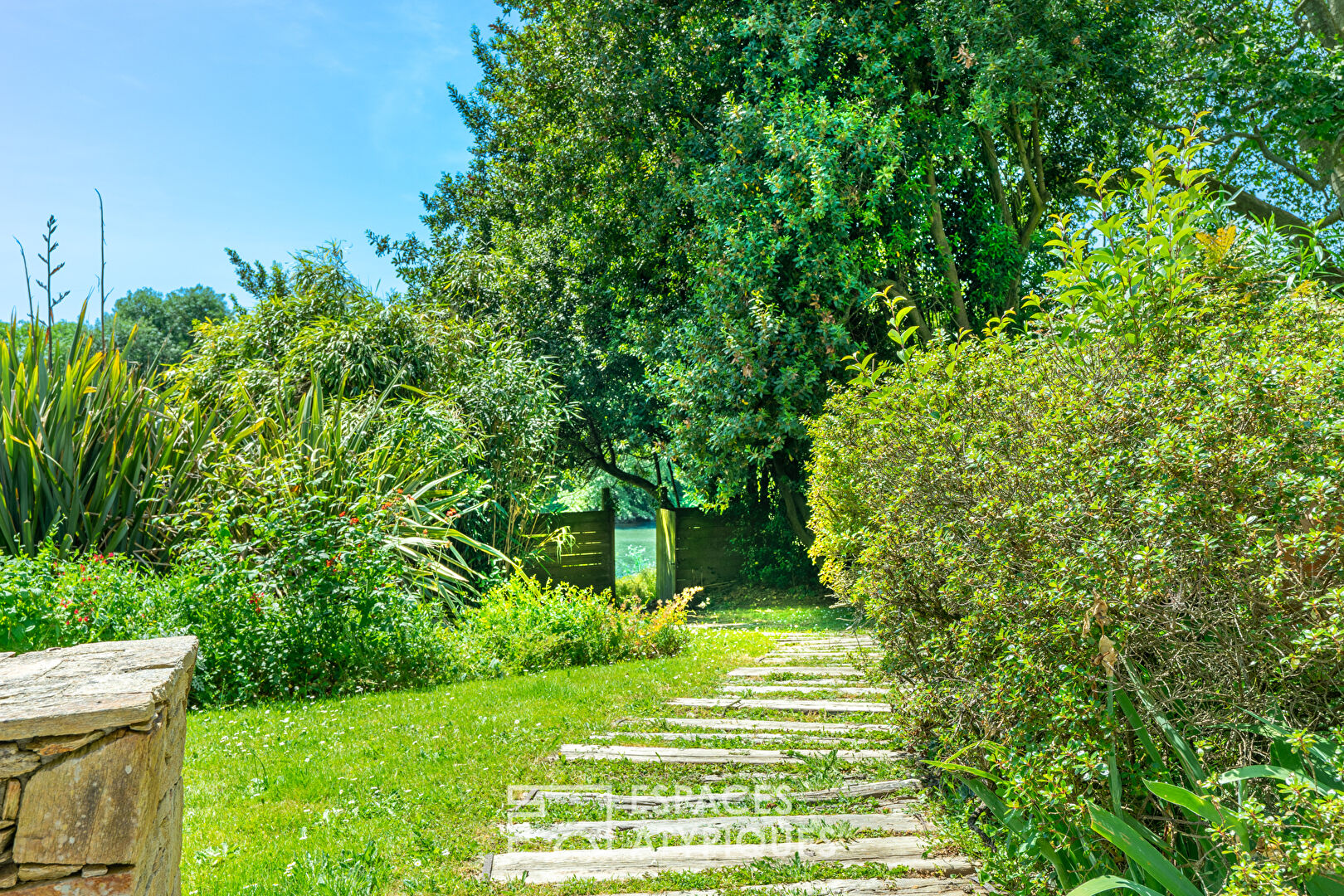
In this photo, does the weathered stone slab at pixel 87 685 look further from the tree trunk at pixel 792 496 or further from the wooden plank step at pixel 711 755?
the tree trunk at pixel 792 496

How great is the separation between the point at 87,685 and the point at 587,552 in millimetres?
12949

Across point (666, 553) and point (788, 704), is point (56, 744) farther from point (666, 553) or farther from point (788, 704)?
point (666, 553)

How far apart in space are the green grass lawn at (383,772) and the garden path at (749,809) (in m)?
0.22

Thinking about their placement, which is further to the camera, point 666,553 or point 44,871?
point 666,553

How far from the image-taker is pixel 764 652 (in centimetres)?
803

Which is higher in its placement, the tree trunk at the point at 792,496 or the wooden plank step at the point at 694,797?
the tree trunk at the point at 792,496

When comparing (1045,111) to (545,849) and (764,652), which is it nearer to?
(764,652)

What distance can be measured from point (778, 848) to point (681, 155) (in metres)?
10.1

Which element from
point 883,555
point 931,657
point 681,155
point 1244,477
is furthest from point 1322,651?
point 681,155

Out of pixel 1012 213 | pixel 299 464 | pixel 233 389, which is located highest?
pixel 1012 213

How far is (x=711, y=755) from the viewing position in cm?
437

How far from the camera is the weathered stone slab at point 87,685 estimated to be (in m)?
1.87

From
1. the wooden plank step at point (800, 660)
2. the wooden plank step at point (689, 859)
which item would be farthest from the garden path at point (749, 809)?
the wooden plank step at point (800, 660)

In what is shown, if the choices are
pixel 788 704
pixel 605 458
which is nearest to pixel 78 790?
pixel 788 704
